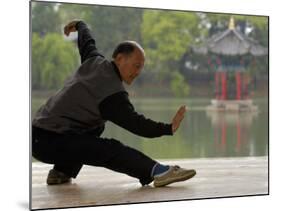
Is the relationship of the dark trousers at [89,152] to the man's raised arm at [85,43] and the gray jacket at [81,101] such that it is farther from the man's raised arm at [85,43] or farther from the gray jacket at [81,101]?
the man's raised arm at [85,43]

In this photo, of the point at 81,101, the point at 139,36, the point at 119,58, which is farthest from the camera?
the point at 139,36

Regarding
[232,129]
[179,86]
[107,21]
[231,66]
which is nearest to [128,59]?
[107,21]

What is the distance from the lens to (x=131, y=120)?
3.21 m

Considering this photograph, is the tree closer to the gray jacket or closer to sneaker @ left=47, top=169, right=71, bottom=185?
the gray jacket

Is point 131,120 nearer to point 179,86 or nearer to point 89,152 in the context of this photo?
point 89,152

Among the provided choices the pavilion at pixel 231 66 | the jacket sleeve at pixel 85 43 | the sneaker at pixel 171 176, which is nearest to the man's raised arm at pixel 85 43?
the jacket sleeve at pixel 85 43

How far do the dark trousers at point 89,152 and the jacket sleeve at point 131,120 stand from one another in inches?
6.3

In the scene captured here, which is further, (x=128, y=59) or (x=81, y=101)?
(x=128, y=59)

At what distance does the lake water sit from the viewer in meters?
3.93

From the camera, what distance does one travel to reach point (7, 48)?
3.24 m

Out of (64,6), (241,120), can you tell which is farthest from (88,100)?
(241,120)

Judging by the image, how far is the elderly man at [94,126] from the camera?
325cm

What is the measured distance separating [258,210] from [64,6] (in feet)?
4.74

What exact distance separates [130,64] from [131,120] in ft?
1.16
